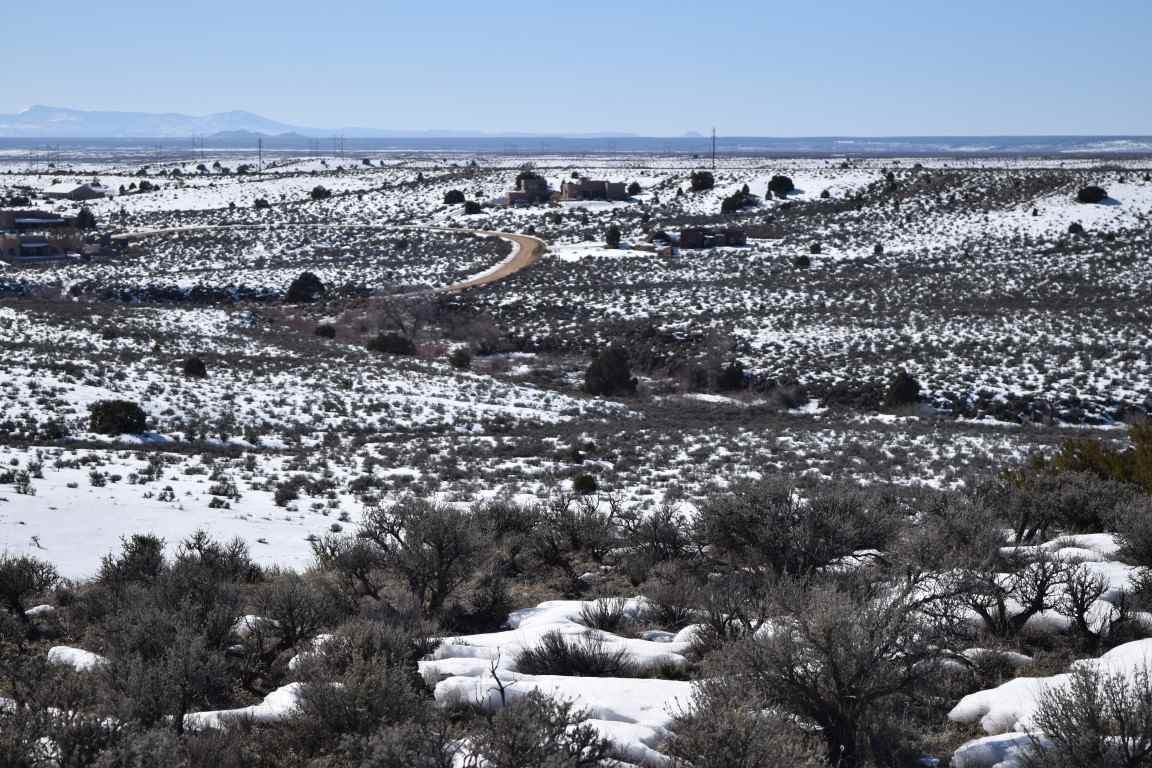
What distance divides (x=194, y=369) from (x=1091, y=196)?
2477 inches

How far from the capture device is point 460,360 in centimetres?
3781

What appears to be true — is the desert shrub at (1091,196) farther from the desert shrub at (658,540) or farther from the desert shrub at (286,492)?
the desert shrub at (658,540)

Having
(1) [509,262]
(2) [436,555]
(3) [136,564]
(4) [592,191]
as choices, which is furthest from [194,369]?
(4) [592,191]

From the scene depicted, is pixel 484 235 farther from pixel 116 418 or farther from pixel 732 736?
pixel 732 736

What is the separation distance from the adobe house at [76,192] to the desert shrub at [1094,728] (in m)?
110

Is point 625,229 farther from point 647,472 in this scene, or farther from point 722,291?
point 647,472

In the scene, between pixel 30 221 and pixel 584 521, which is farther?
pixel 30 221

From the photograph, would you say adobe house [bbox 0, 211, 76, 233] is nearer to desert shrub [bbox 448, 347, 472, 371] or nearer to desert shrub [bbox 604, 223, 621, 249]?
desert shrub [bbox 604, 223, 621, 249]

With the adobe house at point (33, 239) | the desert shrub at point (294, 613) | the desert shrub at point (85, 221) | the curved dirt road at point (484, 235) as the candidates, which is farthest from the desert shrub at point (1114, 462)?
the desert shrub at point (85, 221)

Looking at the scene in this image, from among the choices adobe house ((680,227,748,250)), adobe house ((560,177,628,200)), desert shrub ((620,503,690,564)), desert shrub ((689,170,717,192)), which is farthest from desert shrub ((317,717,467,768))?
desert shrub ((689,170,717,192))

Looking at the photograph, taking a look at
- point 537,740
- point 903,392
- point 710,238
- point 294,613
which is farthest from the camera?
point 710,238

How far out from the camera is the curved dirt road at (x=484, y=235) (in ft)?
181

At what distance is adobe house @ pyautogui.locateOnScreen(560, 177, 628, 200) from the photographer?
86562 mm

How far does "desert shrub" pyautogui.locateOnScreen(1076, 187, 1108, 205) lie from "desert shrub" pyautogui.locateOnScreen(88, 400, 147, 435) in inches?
2609
